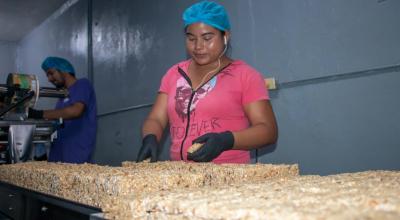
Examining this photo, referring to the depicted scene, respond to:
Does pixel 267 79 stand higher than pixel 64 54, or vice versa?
pixel 64 54

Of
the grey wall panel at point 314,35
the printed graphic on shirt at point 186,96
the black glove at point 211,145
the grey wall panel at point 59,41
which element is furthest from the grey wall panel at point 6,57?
the black glove at point 211,145

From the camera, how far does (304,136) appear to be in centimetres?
229

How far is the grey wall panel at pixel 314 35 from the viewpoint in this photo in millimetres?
1939

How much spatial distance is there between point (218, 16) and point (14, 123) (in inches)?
63.6

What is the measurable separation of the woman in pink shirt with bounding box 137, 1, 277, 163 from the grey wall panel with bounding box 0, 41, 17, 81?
771 cm

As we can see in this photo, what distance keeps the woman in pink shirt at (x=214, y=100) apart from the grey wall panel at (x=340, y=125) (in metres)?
0.68

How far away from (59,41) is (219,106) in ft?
17.8

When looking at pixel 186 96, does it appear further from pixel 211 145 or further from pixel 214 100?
pixel 211 145

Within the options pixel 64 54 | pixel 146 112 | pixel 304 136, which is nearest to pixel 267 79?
pixel 304 136

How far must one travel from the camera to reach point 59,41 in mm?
6148

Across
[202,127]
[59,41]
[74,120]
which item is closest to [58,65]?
[74,120]

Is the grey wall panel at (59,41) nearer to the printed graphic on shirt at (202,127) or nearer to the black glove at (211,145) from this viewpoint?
the printed graphic on shirt at (202,127)

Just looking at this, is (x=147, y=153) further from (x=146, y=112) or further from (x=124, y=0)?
(x=124, y=0)

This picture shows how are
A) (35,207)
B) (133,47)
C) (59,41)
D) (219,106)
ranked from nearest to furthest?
(35,207)
(219,106)
(133,47)
(59,41)
